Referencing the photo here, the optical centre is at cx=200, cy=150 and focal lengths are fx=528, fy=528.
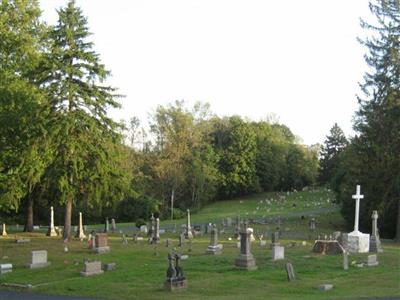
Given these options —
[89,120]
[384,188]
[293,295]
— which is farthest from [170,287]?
[384,188]

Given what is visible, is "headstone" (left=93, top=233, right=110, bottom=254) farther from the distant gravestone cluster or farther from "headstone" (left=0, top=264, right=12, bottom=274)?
"headstone" (left=0, top=264, right=12, bottom=274)

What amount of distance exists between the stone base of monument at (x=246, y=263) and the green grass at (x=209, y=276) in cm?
36

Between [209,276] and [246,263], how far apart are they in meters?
1.68

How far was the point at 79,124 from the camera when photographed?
96.3 feet

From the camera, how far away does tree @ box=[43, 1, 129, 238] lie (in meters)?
28.7

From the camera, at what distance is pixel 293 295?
47.7 ft

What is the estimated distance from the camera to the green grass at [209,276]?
14977 mm

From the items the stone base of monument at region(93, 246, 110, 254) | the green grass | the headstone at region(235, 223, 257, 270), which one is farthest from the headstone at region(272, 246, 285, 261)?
the stone base of monument at region(93, 246, 110, 254)

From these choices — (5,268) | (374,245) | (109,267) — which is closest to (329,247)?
(374,245)

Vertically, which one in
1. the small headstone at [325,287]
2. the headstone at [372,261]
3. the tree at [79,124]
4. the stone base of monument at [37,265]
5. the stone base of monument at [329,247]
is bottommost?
the stone base of monument at [37,265]

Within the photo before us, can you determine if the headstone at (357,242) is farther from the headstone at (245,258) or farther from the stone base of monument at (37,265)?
the stone base of monument at (37,265)

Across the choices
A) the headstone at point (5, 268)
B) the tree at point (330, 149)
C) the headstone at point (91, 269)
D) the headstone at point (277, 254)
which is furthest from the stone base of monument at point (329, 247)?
the tree at point (330, 149)

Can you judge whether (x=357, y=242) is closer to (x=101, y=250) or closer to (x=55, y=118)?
(x=101, y=250)

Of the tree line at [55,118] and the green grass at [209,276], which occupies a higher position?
the tree line at [55,118]
